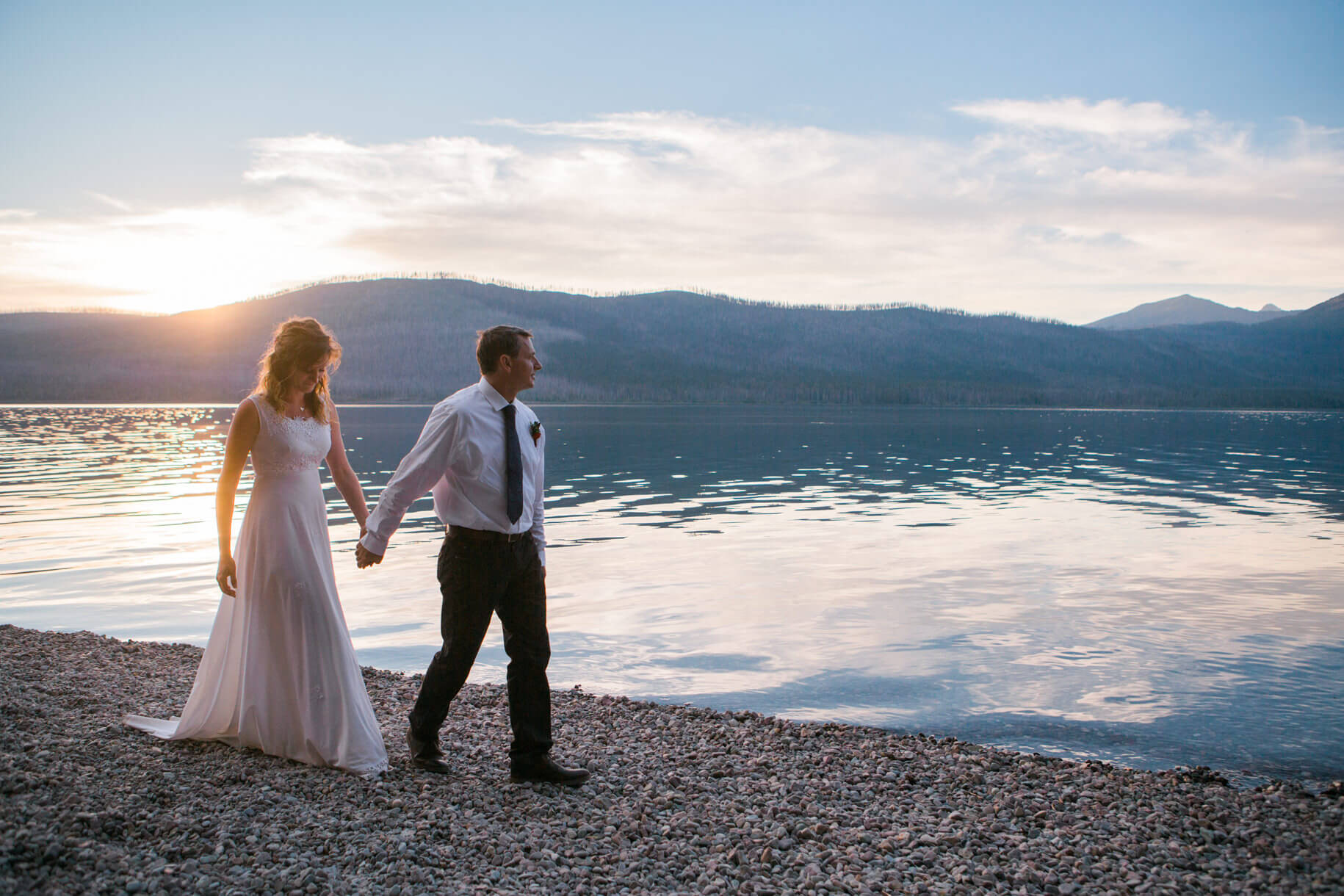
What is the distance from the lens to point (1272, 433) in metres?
79.6

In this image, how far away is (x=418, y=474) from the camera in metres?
5.44

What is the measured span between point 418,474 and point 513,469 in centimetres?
53

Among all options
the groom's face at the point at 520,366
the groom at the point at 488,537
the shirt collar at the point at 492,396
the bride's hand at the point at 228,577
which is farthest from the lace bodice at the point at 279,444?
the groom's face at the point at 520,366

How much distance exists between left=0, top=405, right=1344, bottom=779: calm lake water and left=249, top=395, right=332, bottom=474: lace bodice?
390 cm

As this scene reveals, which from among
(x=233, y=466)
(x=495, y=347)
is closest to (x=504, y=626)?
(x=495, y=347)

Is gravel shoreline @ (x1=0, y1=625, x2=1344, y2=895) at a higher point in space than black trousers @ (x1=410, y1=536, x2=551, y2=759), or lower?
lower

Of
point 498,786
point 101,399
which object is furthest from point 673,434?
point 101,399

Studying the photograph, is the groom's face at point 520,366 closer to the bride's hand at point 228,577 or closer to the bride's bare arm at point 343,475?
the bride's bare arm at point 343,475

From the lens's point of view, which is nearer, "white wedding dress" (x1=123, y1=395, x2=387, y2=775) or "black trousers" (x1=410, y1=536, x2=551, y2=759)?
"black trousers" (x1=410, y1=536, x2=551, y2=759)

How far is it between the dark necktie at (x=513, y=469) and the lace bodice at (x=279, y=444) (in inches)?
46.5

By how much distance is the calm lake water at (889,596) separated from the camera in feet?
A: 28.3

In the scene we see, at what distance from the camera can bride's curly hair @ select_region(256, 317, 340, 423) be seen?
227 inches

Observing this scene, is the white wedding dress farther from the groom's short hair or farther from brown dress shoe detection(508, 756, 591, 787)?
→ the groom's short hair

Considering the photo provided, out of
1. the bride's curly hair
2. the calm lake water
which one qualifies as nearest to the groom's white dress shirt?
the bride's curly hair
